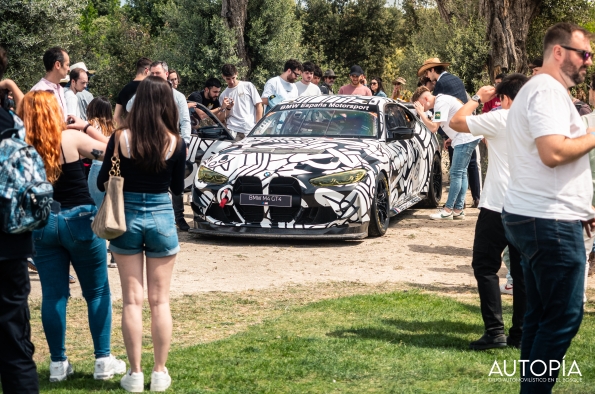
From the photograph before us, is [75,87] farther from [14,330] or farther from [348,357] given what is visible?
[14,330]

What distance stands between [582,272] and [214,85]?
10369mm

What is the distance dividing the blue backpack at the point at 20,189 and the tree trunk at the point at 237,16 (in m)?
20.2

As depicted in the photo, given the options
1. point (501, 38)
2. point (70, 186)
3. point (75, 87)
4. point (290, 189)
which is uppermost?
point (501, 38)

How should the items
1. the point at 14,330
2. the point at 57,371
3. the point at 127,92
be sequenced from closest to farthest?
the point at 14,330 → the point at 57,371 → the point at 127,92

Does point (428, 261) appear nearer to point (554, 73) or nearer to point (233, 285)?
point (233, 285)

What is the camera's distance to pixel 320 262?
9695 millimetres

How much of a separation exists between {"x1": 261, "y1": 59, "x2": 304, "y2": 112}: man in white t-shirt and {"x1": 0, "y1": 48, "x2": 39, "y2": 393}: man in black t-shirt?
10.6m

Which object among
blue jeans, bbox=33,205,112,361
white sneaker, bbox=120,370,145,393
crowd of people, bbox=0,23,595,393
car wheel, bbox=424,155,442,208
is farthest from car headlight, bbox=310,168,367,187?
white sneaker, bbox=120,370,145,393

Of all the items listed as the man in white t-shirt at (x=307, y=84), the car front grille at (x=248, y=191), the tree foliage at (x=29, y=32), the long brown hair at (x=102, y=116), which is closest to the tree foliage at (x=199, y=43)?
the tree foliage at (x=29, y=32)

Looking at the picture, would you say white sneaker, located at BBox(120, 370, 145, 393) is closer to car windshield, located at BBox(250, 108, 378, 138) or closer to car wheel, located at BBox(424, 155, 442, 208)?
car windshield, located at BBox(250, 108, 378, 138)

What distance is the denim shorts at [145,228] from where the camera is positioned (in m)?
5.14

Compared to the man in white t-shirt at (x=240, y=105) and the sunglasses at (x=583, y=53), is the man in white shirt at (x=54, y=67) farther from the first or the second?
the sunglasses at (x=583, y=53)

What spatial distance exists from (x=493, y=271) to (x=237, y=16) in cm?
1876

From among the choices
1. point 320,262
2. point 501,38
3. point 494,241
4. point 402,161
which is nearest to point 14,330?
point 494,241
